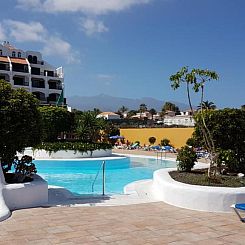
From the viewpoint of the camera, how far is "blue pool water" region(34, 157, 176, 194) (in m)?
14.6

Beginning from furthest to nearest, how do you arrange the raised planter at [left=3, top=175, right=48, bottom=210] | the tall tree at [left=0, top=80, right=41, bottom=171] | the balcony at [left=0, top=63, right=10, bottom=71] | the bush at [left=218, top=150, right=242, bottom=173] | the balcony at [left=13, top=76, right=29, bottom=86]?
the balcony at [left=13, top=76, right=29, bottom=86] → the balcony at [left=0, top=63, right=10, bottom=71] → the bush at [left=218, top=150, right=242, bottom=173] → the tall tree at [left=0, top=80, right=41, bottom=171] → the raised planter at [left=3, top=175, right=48, bottom=210]

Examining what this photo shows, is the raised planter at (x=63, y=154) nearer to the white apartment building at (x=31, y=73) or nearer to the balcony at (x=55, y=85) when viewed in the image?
the white apartment building at (x=31, y=73)

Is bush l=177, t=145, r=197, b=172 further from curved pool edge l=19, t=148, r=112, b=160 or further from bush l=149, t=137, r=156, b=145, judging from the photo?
bush l=149, t=137, r=156, b=145

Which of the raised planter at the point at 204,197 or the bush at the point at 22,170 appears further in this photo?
the bush at the point at 22,170

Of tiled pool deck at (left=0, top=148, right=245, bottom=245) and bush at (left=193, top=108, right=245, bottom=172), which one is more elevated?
bush at (left=193, top=108, right=245, bottom=172)

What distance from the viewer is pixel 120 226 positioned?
21.5 feet

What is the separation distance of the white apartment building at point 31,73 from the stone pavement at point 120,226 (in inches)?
1905

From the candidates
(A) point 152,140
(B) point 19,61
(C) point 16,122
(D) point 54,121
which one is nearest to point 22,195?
(C) point 16,122

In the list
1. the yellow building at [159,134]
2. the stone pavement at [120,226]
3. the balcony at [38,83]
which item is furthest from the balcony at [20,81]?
the stone pavement at [120,226]

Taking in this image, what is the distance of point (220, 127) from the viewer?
1145cm

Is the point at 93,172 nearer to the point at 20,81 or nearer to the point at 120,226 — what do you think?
→ the point at 120,226

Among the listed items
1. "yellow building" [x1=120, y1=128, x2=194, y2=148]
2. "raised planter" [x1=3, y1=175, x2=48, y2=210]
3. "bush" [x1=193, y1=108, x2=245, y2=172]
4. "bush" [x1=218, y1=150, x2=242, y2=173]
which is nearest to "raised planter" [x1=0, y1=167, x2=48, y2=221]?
"raised planter" [x1=3, y1=175, x2=48, y2=210]

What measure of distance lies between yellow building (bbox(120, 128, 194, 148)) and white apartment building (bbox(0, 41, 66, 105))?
21889 millimetres

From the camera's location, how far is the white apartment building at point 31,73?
181 feet
